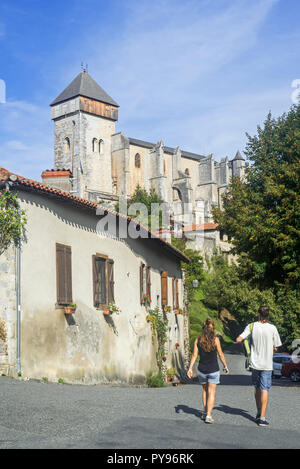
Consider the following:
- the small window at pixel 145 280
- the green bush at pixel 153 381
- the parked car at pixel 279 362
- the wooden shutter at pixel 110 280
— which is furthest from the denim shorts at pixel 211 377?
Result: the parked car at pixel 279 362

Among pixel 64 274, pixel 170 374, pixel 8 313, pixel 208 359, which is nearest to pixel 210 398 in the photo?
pixel 208 359

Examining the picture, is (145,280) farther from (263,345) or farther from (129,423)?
(129,423)

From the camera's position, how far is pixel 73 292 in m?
15.9

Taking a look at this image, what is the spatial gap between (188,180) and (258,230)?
66.8 m

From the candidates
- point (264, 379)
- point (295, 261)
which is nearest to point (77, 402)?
point (264, 379)

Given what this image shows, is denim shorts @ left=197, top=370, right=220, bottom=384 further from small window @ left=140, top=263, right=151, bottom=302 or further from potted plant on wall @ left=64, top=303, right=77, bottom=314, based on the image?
small window @ left=140, top=263, right=151, bottom=302

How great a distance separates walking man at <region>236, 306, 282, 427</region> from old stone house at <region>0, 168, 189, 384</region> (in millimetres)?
6218

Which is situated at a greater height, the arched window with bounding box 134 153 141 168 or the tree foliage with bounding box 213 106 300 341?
the arched window with bounding box 134 153 141 168

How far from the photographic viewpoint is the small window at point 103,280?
1728 centimetres

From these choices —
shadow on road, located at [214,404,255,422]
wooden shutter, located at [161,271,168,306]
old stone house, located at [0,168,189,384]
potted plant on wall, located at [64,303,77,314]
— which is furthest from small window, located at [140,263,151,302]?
shadow on road, located at [214,404,255,422]

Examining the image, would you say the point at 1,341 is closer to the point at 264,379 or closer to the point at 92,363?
the point at 92,363

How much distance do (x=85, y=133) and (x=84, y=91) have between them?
6.01m

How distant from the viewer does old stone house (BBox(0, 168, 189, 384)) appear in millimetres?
13516
